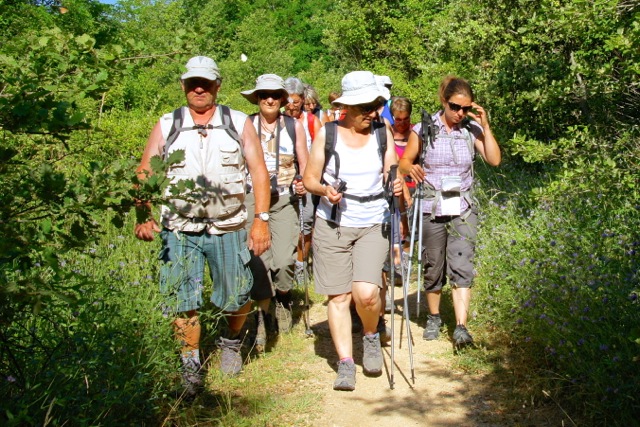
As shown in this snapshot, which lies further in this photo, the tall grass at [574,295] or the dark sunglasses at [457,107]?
the dark sunglasses at [457,107]

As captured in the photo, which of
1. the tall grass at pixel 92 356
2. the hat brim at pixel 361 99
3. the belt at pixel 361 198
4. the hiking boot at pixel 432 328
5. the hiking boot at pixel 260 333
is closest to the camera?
the tall grass at pixel 92 356

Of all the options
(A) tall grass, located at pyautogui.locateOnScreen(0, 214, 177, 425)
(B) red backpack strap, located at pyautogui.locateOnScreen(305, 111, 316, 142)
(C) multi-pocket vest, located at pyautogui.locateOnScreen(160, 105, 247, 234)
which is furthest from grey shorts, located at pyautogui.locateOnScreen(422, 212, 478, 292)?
(B) red backpack strap, located at pyautogui.locateOnScreen(305, 111, 316, 142)

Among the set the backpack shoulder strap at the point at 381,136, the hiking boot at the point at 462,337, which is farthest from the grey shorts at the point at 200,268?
the hiking boot at the point at 462,337

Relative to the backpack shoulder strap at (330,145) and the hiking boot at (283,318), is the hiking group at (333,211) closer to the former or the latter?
the backpack shoulder strap at (330,145)

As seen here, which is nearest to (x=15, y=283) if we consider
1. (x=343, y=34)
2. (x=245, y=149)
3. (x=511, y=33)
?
(x=245, y=149)

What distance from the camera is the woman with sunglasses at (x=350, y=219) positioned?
19.5 feet

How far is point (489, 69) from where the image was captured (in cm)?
1055

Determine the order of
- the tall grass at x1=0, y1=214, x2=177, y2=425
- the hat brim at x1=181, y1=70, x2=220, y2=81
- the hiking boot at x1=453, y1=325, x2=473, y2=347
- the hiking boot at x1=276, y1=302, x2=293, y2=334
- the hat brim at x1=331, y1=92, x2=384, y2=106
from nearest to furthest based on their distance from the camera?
1. the tall grass at x1=0, y1=214, x2=177, y2=425
2. the hat brim at x1=181, y1=70, x2=220, y2=81
3. the hat brim at x1=331, y1=92, x2=384, y2=106
4. the hiking boot at x1=453, y1=325, x2=473, y2=347
5. the hiking boot at x1=276, y1=302, x2=293, y2=334

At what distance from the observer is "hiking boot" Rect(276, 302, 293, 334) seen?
7.62 meters

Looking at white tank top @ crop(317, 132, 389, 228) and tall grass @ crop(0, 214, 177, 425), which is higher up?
white tank top @ crop(317, 132, 389, 228)

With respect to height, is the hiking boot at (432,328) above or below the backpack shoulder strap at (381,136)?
below

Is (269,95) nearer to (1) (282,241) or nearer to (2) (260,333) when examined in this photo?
(1) (282,241)

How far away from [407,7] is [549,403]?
2306cm

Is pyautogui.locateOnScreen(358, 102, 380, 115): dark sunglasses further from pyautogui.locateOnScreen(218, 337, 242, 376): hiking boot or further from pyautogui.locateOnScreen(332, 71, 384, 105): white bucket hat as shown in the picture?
pyautogui.locateOnScreen(218, 337, 242, 376): hiking boot
